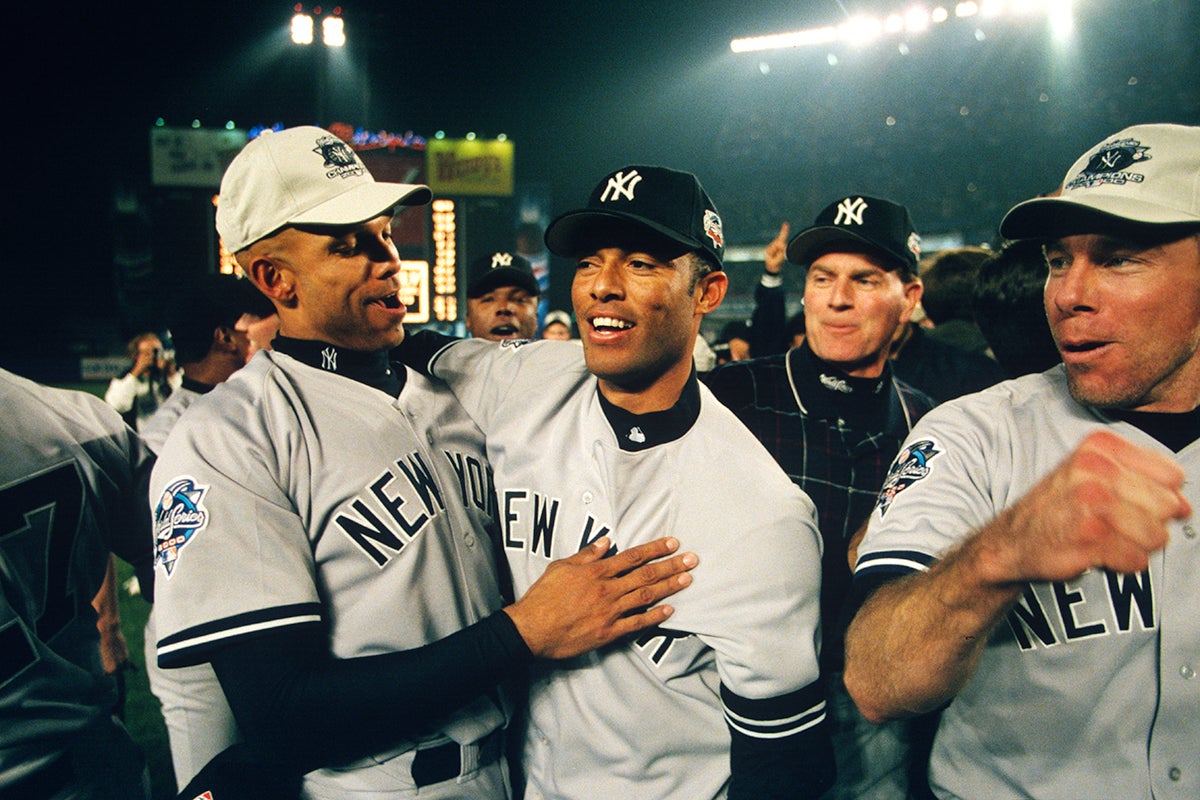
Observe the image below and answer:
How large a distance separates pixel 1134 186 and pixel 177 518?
1972 mm

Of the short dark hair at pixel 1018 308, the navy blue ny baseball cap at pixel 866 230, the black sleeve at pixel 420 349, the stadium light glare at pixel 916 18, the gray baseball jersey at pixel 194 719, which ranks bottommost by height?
the gray baseball jersey at pixel 194 719

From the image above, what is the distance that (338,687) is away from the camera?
145cm

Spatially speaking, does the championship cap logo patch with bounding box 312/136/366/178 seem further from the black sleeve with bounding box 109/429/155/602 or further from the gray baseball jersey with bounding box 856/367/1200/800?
the gray baseball jersey with bounding box 856/367/1200/800

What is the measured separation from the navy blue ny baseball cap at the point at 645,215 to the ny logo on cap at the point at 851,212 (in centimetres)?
98

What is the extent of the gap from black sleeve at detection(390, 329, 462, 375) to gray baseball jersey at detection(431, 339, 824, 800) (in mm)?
417

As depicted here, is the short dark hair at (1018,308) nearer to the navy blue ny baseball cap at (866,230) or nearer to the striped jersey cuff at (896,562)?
the navy blue ny baseball cap at (866,230)

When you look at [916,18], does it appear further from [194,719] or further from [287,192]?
[194,719]

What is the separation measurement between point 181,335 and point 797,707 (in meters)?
3.08

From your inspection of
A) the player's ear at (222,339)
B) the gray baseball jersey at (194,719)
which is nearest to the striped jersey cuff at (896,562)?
the gray baseball jersey at (194,719)

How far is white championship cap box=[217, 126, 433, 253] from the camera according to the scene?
71.3 inches

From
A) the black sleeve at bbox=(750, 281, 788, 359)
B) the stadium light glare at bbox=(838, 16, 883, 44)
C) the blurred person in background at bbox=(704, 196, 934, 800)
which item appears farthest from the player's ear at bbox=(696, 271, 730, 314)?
the stadium light glare at bbox=(838, 16, 883, 44)

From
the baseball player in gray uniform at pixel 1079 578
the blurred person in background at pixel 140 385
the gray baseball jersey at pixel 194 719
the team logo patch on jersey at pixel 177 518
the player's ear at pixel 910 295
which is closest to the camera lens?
the baseball player in gray uniform at pixel 1079 578

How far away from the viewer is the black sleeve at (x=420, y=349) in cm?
220

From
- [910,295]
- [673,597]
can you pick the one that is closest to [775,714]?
[673,597]
